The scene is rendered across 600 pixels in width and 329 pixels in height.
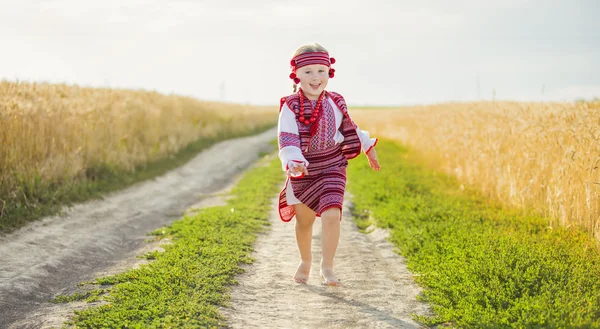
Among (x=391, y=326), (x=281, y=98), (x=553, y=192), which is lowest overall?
(x=391, y=326)

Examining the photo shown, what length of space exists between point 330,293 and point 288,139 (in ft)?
5.17

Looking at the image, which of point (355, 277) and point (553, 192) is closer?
point (355, 277)

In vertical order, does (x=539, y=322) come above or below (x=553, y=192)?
below

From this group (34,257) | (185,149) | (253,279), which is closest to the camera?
(253,279)

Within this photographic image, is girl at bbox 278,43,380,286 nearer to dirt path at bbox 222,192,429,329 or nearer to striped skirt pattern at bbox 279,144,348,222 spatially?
striped skirt pattern at bbox 279,144,348,222

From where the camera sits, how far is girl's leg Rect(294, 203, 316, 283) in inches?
235

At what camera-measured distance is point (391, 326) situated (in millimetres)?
4941

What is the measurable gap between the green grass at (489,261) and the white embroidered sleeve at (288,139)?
71.1 inches

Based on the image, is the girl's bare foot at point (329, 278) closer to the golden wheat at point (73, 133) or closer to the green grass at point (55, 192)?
the green grass at point (55, 192)

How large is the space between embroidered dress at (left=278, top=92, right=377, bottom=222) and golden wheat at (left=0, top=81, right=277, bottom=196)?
228 inches

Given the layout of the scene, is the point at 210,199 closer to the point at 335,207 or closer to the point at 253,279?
the point at 253,279

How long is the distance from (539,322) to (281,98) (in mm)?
3072

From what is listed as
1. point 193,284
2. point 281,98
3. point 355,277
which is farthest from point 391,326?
point 281,98

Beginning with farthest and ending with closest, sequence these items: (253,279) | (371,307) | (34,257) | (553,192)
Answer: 1. (553,192)
2. (34,257)
3. (253,279)
4. (371,307)
